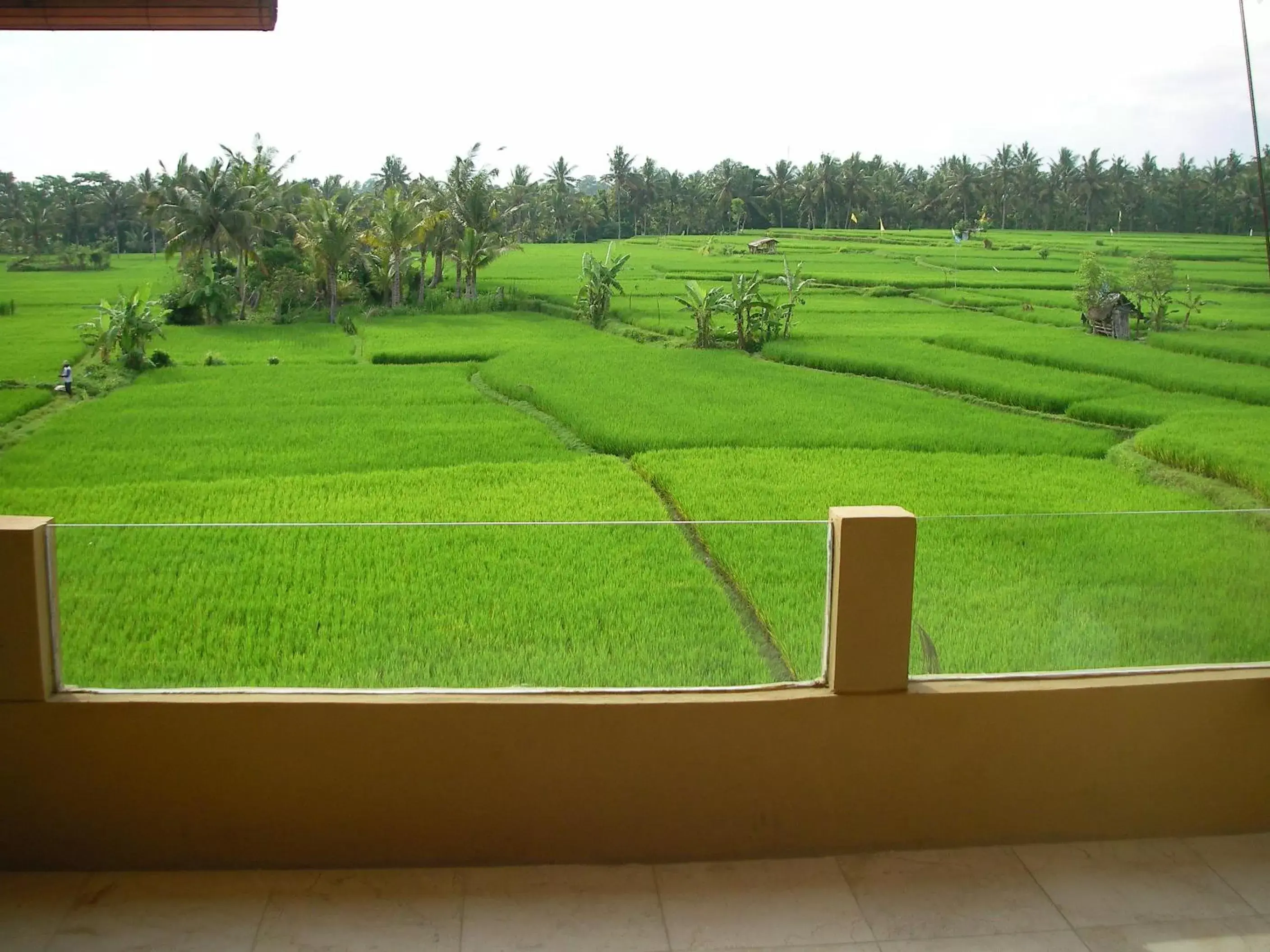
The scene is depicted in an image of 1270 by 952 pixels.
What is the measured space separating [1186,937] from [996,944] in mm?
447

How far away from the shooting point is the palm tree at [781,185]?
989 cm

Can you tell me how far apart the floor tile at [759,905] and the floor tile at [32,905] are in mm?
1364

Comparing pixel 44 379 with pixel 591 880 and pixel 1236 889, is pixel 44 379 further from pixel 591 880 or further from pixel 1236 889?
pixel 1236 889

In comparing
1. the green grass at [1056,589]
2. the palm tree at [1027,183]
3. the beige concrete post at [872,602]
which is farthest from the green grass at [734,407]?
the beige concrete post at [872,602]

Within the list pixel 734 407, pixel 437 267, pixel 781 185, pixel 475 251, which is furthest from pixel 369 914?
pixel 437 267

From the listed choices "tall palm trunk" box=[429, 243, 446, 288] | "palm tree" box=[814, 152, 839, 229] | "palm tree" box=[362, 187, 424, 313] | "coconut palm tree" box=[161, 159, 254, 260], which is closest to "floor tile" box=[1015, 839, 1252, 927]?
"coconut palm tree" box=[161, 159, 254, 260]

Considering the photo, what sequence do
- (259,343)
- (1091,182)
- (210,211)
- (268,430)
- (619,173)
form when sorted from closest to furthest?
1. (268,430)
2. (210,211)
3. (259,343)
4. (1091,182)
5. (619,173)

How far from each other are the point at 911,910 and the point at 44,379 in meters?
6.92

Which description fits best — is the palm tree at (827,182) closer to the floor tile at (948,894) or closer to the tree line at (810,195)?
the tree line at (810,195)

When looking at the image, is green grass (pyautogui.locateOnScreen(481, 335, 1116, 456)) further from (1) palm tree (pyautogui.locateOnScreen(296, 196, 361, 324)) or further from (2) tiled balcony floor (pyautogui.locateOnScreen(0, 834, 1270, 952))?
(2) tiled balcony floor (pyautogui.locateOnScreen(0, 834, 1270, 952))

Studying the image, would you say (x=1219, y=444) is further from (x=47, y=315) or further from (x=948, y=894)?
(x=47, y=315)

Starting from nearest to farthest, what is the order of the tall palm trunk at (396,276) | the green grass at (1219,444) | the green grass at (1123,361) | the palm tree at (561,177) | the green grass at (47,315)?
the green grass at (1219,444) → the green grass at (47,315) → the green grass at (1123,361) → the palm tree at (561,177) → the tall palm trunk at (396,276)

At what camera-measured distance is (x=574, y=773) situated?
293cm

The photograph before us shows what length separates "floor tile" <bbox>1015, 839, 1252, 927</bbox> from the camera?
9.31 feet
